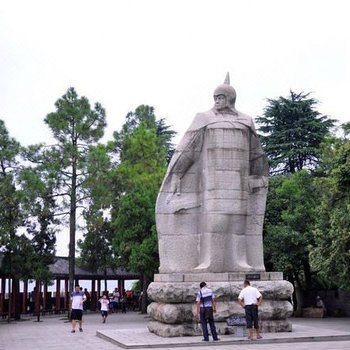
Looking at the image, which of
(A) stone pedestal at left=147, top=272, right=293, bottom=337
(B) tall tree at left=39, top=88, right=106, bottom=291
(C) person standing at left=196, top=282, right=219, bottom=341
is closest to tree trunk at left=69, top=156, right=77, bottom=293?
(B) tall tree at left=39, top=88, right=106, bottom=291

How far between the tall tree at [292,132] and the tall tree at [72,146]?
510 inches

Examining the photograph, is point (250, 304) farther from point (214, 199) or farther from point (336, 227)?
point (336, 227)

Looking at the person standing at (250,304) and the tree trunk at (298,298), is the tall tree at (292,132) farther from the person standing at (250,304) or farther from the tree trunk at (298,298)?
the person standing at (250,304)

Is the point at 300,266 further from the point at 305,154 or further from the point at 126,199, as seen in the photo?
the point at 305,154

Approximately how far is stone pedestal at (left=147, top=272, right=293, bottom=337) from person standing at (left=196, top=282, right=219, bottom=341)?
0.83m

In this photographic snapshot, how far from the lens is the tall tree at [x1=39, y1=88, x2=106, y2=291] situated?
93.4 ft

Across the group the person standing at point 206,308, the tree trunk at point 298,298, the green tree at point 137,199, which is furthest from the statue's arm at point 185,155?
the tree trunk at point 298,298

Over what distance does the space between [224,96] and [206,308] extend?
17.3ft

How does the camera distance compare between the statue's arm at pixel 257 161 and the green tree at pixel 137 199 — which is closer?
the statue's arm at pixel 257 161

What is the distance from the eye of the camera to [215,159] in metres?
14.5

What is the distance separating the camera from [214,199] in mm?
14352

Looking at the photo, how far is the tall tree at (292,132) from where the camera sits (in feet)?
123

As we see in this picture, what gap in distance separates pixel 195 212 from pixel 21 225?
16.8 m

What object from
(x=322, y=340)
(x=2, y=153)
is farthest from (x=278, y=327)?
(x=2, y=153)
